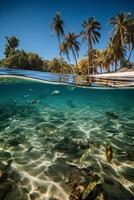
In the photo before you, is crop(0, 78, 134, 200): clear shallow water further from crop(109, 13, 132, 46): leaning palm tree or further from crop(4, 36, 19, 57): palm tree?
crop(4, 36, 19, 57): palm tree

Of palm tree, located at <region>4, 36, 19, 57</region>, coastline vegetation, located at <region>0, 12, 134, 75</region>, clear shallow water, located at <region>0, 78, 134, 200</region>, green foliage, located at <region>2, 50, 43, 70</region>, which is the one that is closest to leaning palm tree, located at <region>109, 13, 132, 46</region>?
coastline vegetation, located at <region>0, 12, 134, 75</region>

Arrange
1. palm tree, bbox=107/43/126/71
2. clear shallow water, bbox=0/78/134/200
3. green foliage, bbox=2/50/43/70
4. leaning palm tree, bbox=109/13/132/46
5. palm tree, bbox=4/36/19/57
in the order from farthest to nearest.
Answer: palm tree, bbox=4/36/19/57 < green foliage, bbox=2/50/43/70 < palm tree, bbox=107/43/126/71 < leaning palm tree, bbox=109/13/132/46 < clear shallow water, bbox=0/78/134/200

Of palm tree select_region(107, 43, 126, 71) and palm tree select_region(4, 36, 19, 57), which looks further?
palm tree select_region(4, 36, 19, 57)

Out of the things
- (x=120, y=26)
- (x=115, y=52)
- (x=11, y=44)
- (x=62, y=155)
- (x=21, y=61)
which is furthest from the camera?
(x=11, y=44)

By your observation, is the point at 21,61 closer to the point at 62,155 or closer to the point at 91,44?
the point at 91,44

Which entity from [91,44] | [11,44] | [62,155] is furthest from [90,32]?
[62,155]

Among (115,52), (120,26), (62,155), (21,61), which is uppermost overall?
(120,26)

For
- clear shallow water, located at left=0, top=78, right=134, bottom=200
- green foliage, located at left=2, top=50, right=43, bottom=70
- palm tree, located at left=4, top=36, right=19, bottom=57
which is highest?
palm tree, located at left=4, top=36, right=19, bottom=57

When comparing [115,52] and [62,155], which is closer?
[62,155]

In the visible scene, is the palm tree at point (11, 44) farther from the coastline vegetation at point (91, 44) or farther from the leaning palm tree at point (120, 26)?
the leaning palm tree at point (120, 26)

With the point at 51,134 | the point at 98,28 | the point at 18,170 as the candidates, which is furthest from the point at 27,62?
the point at 18,170

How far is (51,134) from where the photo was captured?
10.2m

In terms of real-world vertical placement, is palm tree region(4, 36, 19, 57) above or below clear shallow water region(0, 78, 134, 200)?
above

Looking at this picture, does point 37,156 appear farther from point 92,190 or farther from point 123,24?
point 123,24
